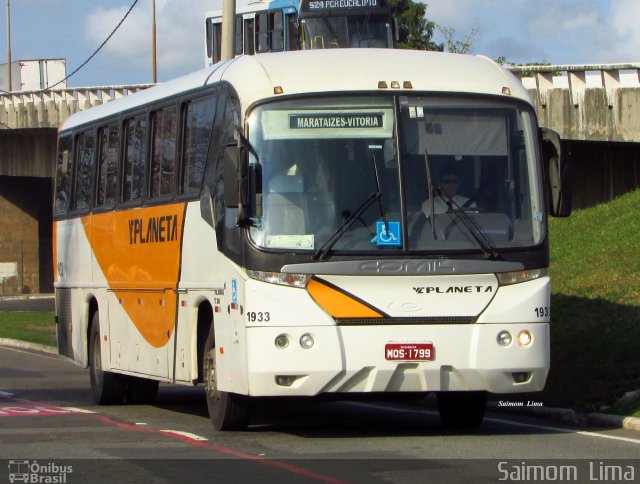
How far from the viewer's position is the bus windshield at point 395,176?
1199cm

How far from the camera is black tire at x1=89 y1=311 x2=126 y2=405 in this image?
17344mm

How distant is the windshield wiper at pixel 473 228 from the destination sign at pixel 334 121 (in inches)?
32.7

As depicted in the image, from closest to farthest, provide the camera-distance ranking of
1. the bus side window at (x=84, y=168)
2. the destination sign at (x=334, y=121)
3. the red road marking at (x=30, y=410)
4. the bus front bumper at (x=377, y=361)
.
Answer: the bus front bumper at (x=377, y=361) → the destination sign at (x=334, y=121) → the red road marking at (x=30, y=410) → the bus side window at (x=84, y=168)

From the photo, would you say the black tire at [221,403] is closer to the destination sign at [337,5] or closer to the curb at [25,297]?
the destination sign at [337,5]

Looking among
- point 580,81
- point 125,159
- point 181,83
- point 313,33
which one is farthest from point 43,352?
point 181,83

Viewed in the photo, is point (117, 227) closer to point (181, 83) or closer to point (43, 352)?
point (181, 83)

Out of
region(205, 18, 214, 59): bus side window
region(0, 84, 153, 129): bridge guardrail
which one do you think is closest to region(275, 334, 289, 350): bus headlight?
region(205, 18, 214, 59): bus side window

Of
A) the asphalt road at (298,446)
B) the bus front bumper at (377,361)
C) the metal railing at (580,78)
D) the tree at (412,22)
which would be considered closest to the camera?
the asphalt road at (298,446)

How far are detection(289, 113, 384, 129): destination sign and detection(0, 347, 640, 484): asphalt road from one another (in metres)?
2.74

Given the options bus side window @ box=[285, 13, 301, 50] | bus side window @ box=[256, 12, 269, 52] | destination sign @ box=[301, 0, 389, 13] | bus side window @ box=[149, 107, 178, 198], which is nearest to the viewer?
bus side window @ box=[149, 107, 178, 198]

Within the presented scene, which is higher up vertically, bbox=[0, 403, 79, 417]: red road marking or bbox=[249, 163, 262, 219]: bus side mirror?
bbox=[249, 163, 262, 219]: bus side mirror

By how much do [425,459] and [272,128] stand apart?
10.7 ft

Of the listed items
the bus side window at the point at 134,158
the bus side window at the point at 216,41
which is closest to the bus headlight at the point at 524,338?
the bus side window at the point at 134,158

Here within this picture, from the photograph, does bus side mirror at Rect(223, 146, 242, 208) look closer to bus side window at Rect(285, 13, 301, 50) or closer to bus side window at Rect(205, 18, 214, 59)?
bus side window at Rect(285, 13, 301, 50)
